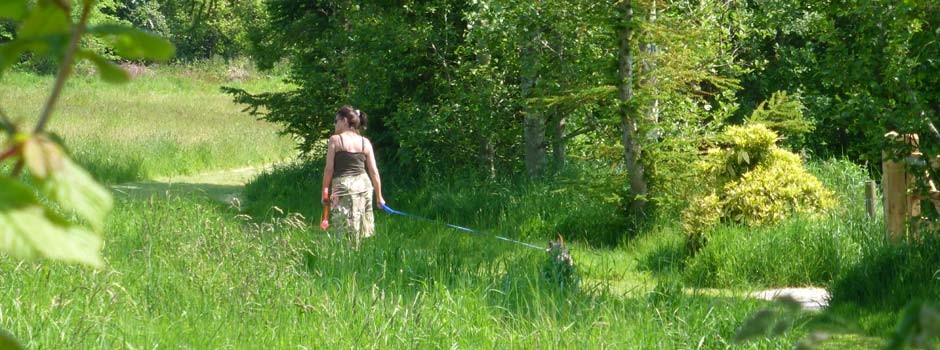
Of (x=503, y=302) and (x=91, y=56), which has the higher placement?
(x=91, y=56)

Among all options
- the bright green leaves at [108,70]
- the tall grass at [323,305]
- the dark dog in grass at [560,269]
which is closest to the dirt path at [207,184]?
the tall grass at [323,305]

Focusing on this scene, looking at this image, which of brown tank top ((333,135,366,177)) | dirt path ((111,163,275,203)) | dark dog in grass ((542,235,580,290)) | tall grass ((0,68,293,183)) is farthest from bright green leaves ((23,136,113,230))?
dirt path ((111,163,275,203))

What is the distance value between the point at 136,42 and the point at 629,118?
919 centimetres

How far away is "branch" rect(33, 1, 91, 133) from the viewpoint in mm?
557

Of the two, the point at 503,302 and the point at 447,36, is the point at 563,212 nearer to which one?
the point at 447,36

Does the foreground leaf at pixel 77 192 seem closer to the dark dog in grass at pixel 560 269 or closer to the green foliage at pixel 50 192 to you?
the green foliage at pixel 50 192

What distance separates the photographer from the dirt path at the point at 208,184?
49.1ft

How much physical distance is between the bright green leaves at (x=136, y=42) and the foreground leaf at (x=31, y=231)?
0.14 metres

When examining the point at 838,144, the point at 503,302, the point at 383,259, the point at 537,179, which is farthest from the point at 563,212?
the point at 838,144

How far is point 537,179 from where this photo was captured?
1232 cm

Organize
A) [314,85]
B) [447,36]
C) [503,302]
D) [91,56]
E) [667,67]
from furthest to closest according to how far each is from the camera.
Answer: [314,85] → [447,36] → [667,67] → [503,302] → [91,56]

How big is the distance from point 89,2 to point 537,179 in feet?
38.6

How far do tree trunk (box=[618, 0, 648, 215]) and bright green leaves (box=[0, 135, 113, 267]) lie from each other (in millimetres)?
8919

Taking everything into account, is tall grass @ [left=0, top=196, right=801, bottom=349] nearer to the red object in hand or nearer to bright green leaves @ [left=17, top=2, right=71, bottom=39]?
the red object in hand
